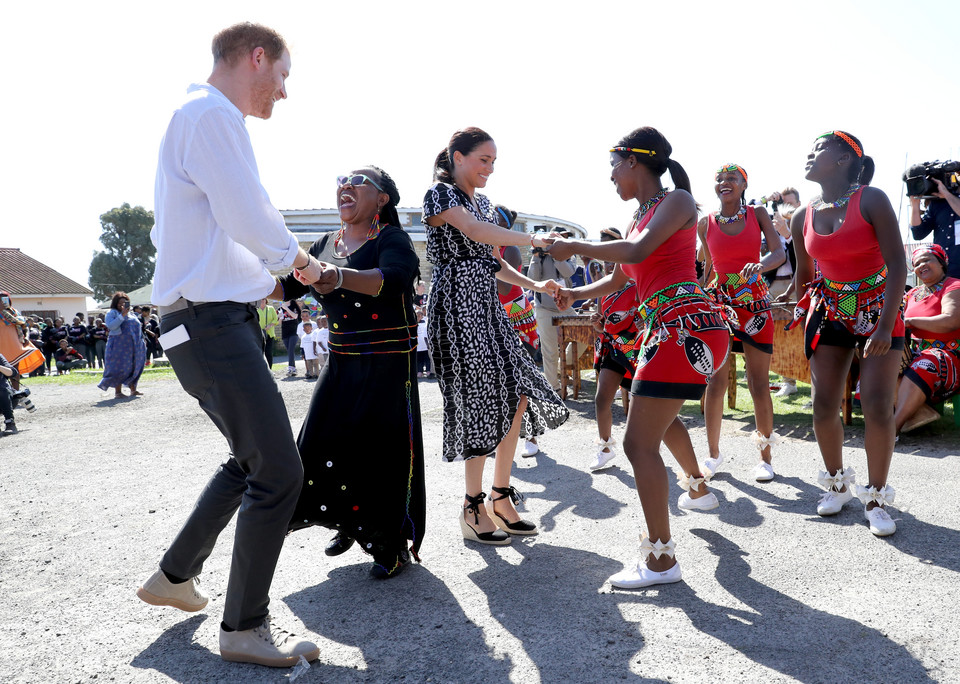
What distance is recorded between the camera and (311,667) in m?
2.51

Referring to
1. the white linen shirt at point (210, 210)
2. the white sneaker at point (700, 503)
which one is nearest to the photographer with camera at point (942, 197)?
the white sneaker at point (700, 503)

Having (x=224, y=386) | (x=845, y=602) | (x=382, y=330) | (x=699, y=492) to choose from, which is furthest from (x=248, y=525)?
(x=699, y=492)

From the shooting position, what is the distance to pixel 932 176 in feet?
20.2

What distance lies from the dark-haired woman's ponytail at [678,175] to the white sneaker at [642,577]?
176 centimetres

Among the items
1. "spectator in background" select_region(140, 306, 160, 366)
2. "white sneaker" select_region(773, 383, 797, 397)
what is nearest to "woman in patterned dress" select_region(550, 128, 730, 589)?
"white sneaker" select_region(773, 383, 797, 397)

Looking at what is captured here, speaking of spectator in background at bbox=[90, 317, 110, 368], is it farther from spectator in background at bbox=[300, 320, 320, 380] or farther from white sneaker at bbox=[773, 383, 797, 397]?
white sneaker at bbox=[773, 383, 797, 397]

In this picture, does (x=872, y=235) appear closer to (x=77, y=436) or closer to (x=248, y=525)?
(x=248, y=525)

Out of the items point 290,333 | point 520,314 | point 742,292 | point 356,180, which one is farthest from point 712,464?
point 290,333

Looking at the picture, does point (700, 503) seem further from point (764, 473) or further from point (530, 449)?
point (530, 449)

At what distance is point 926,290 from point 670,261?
4434 millimetres

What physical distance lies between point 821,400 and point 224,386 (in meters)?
3.32

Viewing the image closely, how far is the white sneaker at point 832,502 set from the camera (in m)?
3.98

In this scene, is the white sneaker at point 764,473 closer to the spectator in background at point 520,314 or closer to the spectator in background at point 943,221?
the spectator in background at point 520,314

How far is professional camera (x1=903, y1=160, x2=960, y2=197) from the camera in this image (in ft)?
20.1
